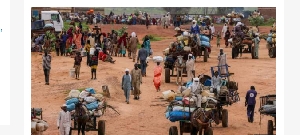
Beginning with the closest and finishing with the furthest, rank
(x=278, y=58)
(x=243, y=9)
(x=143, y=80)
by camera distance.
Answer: (x=278, y=58) < (x=243, y=9) < (x=143, y=80)

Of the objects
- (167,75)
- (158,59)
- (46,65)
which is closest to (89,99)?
(46,65)

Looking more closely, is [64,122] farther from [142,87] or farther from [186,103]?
[142,87]

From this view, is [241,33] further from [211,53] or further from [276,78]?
[276,78]

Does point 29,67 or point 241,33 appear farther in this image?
point 241,33

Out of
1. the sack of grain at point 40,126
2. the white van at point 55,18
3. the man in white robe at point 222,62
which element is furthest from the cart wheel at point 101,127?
the white van at point 55,18

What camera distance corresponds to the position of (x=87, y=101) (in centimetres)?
2325

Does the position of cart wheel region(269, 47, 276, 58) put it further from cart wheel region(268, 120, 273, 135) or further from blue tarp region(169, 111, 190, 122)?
blue tarp region(169, 111, 190, 122)

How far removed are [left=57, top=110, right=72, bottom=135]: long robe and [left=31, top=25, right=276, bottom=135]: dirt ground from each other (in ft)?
3.50

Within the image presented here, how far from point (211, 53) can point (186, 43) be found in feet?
3.63

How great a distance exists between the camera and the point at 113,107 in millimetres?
25531

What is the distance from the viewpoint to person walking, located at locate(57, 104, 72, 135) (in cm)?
2261

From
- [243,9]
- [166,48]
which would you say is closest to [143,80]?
[166,48]

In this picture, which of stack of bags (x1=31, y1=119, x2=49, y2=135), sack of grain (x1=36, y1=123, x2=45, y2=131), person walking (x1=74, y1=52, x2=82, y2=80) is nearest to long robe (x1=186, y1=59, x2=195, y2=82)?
person walking (x1=74, y1=52, x2=82, y2=80)

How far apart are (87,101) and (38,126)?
1235mm
